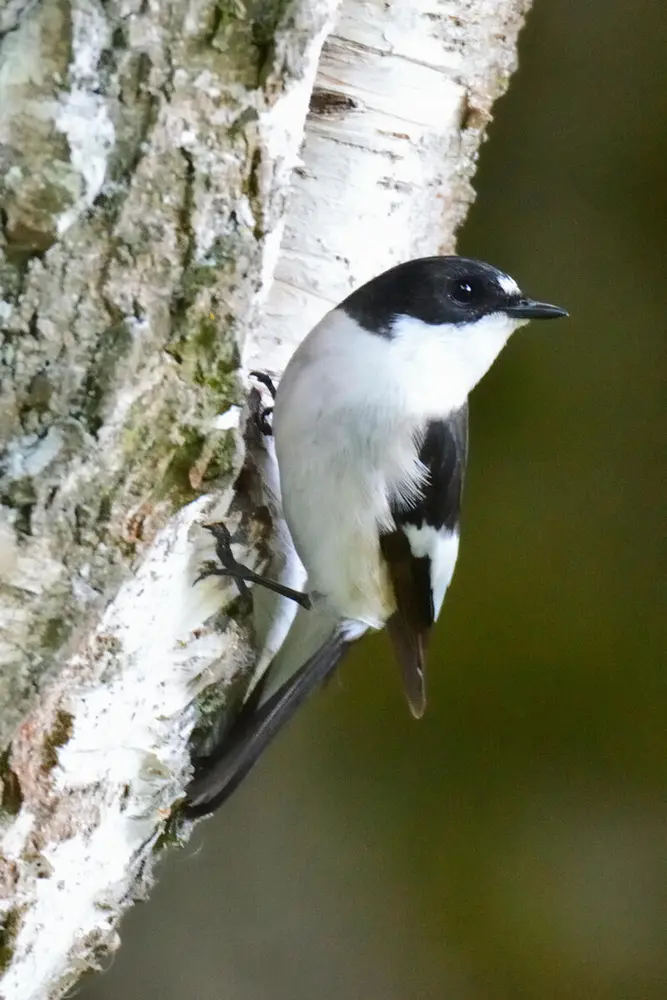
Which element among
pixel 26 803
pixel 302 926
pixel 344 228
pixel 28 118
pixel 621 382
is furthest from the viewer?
pixel 302 926

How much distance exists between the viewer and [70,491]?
0.64 m

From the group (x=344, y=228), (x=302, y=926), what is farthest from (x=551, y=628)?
(x=344, y=228)

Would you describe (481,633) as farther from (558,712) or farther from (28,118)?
(28,118)

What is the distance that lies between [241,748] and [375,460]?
1.17 ft

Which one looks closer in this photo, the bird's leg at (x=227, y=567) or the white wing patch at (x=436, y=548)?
the bird's leg at (x=227, y=567)

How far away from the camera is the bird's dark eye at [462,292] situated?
3.22ft

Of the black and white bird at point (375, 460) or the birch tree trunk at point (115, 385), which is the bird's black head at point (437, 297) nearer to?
the black and white bird at point (375, 460)

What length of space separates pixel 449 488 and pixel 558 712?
1051 millimetres

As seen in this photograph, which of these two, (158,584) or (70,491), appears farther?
(158,584)

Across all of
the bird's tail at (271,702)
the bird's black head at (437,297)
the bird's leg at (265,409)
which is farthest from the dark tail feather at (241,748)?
the bird's black head at (437,297)

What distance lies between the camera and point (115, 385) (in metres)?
0.63

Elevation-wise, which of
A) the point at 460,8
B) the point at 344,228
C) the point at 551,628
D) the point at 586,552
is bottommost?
the point at 551,628

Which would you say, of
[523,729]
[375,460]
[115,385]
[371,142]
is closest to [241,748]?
[375,460]

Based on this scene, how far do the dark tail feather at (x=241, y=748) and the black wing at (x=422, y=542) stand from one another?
0.13 m
